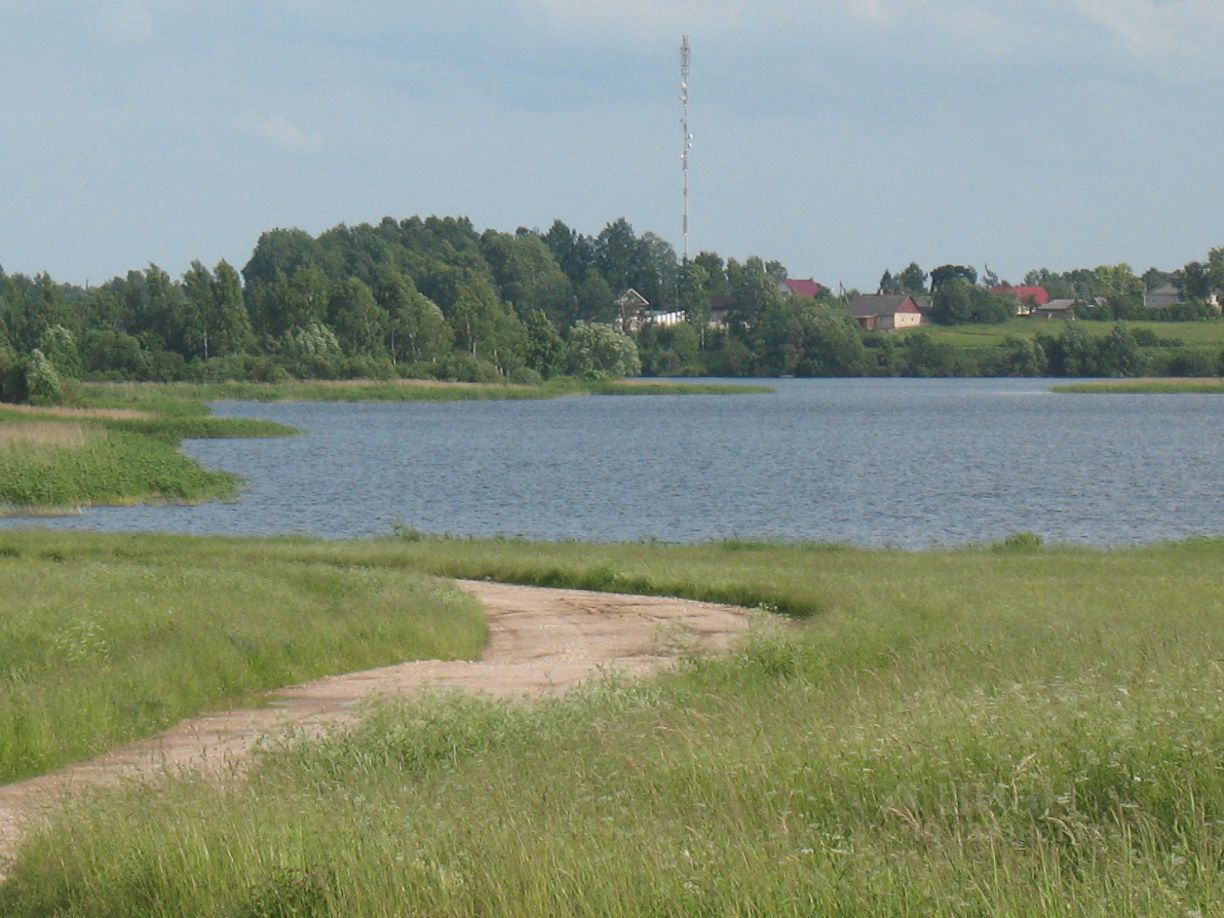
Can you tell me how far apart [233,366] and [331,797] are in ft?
413

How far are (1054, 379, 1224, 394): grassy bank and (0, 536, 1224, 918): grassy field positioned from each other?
14125cm

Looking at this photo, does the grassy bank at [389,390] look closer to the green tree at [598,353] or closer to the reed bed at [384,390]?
the reed bed at [384,390]

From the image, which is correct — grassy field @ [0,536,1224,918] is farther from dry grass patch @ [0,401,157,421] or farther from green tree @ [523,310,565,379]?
green tree @ [523,310,565,379]

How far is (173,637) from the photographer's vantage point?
15516 mm

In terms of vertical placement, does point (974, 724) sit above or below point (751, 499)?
above

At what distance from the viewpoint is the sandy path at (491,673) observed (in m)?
10.4

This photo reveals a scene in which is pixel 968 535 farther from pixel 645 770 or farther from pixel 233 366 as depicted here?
pixel 233 366

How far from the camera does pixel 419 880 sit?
21.6 ft

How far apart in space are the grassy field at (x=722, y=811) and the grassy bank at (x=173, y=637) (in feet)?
8.58

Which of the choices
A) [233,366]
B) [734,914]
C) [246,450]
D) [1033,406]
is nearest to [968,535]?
[734,914]

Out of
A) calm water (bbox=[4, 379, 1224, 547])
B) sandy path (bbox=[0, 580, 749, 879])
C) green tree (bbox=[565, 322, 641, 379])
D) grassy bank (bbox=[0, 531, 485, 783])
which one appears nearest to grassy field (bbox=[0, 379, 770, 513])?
calm water (bbox=[4, 379, 1224, 547])

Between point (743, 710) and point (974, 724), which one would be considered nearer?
point (974, 724)

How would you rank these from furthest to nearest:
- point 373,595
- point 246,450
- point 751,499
Answer: 1. point 246,450
2. point 751,499
3. point 373,595

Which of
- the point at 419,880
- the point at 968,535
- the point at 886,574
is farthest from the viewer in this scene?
the point at 968,535
